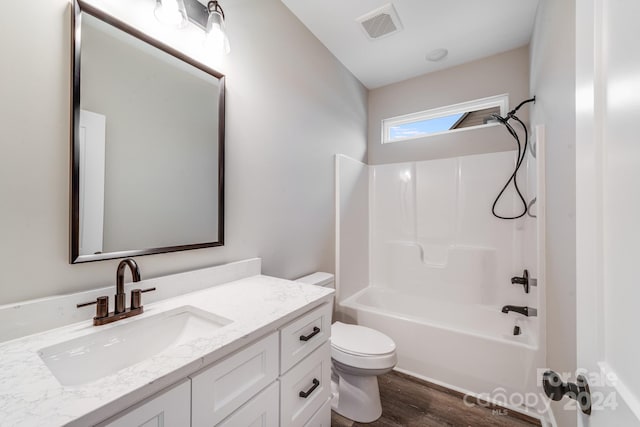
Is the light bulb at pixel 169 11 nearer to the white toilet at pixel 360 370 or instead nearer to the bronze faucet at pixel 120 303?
the bronze faucet at pixel 120 303

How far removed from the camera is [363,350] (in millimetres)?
1604

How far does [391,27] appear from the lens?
A: 6.57 ft

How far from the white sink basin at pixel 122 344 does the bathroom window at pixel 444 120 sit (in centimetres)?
265

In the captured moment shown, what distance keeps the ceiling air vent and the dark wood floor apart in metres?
2.74

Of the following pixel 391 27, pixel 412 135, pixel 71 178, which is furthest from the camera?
pixel 412 135

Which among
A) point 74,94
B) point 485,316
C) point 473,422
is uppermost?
point 74,94

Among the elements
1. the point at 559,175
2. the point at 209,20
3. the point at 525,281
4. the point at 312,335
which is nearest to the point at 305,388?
the point at 312,335

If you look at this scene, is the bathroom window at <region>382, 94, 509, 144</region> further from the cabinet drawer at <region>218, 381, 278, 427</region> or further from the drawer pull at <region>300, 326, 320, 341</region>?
the cabinet drawer at <region>218, 381, 278, 427</region>

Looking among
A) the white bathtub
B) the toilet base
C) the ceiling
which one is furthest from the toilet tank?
the ceiling

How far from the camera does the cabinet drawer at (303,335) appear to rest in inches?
38.2

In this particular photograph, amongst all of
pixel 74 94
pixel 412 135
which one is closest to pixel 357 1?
pixel 412 135

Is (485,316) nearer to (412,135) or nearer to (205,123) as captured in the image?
(412,135)

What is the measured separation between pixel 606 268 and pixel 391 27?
2.16 meters

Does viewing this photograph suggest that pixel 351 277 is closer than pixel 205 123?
No
